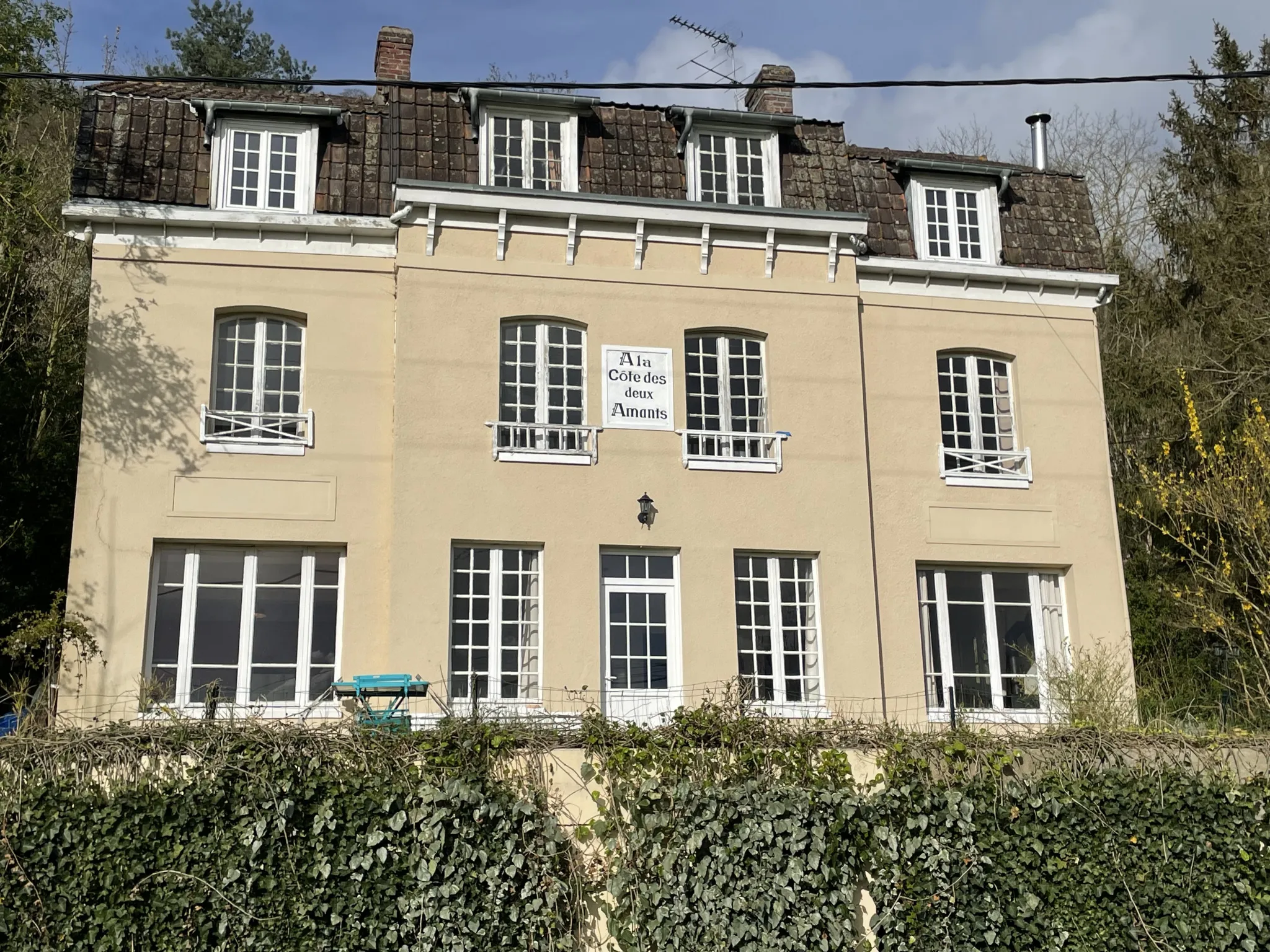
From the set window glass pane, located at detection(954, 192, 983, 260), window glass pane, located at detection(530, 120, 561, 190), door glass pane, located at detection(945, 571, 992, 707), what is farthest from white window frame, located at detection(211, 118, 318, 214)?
door glass pane, located at detection(945, 571, 992, 707)

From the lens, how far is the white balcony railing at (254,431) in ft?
48.4

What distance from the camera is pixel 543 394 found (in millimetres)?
15531

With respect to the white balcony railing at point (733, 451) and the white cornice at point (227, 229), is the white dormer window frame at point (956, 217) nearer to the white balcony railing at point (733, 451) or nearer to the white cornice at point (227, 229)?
the white balcony railing at point (733, 451)

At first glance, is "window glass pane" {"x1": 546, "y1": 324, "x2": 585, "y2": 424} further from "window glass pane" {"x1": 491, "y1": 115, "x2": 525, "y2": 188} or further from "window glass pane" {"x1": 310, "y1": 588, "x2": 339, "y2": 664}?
"window glass pane" {"x1": 310, "y1": 588, "x2": 339, "y2": 664}

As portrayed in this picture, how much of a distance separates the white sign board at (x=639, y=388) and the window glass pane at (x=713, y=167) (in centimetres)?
233

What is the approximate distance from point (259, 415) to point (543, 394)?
3.37 m

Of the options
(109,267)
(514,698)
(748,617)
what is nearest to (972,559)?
(748,617)

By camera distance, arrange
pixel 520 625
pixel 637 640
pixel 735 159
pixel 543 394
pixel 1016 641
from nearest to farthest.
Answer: pixel 520 625 → pixel 637 640 → pixel 543 394 → pixel 1016 641 → pixel 735 159

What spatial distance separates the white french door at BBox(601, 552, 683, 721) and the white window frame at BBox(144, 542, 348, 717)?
10.2 ft

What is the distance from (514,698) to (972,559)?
6.20 m

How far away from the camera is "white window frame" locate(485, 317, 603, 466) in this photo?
1509 centimetres

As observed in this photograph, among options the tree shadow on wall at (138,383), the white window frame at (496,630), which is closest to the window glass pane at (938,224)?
the white window frame at (496,630)

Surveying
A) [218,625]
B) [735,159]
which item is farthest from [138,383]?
[735,159]

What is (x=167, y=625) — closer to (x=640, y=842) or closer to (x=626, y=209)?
(x=640, y=842)
